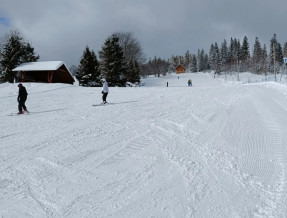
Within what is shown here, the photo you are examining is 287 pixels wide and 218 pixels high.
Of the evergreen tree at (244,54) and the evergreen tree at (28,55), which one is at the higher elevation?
the evergreen tree at (244,54)

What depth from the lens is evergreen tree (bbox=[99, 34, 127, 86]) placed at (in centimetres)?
3844

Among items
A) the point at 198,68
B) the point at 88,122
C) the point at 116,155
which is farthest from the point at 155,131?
the point at 198,68

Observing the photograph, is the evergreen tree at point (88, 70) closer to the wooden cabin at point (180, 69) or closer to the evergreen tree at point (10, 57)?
the evergreen tree at point (10, 57)

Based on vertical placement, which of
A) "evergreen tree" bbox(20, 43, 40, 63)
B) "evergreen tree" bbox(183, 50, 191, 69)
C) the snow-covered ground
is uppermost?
"evergreen tree" bbox(183, 50, 191, 69)

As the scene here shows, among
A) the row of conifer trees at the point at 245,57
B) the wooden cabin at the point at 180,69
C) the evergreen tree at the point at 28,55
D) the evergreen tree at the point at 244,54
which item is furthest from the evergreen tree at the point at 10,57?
the wooden cabin at the point at 180,69

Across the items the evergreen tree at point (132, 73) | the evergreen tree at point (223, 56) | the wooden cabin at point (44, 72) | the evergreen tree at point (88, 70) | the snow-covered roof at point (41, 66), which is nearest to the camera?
the snow-covered roof at point (41, 66)

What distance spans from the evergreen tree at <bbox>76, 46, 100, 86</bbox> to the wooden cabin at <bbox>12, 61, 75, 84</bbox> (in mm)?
2266

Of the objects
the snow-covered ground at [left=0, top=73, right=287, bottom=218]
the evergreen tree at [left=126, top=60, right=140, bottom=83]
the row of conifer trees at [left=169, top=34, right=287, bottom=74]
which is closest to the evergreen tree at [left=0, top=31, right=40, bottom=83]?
the evergreen tree at [left=126, top=60, right=140, bottom=83]

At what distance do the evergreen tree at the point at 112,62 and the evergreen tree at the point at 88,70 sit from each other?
133 centimetres

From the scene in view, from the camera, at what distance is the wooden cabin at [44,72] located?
34950 mm

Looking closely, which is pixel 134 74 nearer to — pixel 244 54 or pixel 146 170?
pixel 146 170

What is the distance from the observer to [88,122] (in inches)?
375

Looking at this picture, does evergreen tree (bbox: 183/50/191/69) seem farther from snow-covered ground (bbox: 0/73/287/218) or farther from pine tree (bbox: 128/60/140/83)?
snow-covered ground (bbox: 0/73/287/218)

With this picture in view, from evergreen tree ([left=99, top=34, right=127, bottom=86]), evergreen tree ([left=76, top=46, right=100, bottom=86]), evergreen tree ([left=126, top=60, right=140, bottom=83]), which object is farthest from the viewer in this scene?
evergreen tree ([left=126, top=60, right=140, bottom=83])
